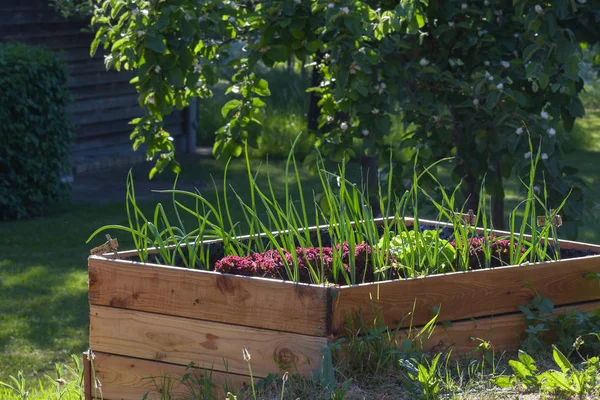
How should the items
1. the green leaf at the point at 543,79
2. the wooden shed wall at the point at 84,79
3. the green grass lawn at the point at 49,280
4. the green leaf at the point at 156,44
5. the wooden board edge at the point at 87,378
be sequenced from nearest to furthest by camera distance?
the wooden board edge at the point at 87,378 < the green leaf at the point at 543,79 < the green leaf at the point at 156,44 < the green grass lawn at the point at 49,280 < the wooden shed wall at the point at 84,79

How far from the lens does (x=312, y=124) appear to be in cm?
1191

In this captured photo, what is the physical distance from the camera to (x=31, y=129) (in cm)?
761

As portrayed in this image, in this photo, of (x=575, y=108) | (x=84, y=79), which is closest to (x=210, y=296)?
(x=575, y=108)

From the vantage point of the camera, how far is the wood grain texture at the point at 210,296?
2.51m

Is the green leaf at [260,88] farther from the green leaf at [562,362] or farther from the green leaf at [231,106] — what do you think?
the green leaf at [562,362]

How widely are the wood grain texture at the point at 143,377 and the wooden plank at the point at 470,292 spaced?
0.41m

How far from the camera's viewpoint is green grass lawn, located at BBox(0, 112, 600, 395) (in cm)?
470

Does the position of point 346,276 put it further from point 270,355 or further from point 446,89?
point 446,89

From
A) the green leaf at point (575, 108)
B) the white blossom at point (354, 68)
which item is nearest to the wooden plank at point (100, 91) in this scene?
the white blossom at point (354, 68)

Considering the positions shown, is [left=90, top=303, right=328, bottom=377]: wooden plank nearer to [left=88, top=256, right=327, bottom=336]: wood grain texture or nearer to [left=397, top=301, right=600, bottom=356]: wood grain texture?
[left=88, top=256, right=327, bottom=336]: wood grain texture

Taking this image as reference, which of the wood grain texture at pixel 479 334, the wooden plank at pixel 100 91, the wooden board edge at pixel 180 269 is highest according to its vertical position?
the wooden board edge at pixel 180 269

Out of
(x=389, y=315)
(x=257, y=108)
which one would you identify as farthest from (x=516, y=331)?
(x=257, y=108)

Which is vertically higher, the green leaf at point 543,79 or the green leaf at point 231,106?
the green leaf at point 543,79

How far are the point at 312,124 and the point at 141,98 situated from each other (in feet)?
26.5
